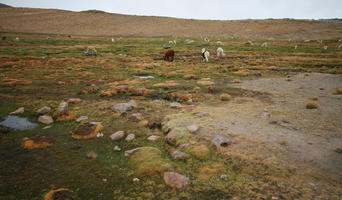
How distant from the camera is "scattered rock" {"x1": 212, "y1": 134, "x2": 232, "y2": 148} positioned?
4.75m

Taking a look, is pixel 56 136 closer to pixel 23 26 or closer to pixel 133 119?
pixel 133 119

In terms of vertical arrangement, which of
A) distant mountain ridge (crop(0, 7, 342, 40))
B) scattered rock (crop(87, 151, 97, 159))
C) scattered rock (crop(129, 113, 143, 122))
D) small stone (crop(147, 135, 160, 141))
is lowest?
scattered rock (crop(87, 151, 97, 159))

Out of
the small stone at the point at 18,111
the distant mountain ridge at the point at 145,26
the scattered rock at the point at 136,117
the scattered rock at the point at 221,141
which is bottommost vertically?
the small stone at the point at 18,111

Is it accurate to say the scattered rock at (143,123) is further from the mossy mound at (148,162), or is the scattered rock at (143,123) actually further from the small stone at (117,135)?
the mossy mound at (148,162)

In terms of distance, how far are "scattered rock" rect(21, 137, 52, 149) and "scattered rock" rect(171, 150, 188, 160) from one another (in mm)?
3393

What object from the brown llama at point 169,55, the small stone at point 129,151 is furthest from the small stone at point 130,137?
the brown llama at point 169,55

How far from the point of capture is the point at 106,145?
17.0 feet

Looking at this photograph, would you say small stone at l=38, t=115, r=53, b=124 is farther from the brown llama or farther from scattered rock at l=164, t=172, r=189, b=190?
the brown llama

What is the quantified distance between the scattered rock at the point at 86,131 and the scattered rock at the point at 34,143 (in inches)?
27.1

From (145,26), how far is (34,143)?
82.2m

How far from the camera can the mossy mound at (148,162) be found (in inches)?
158

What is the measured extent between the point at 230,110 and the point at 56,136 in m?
5.85

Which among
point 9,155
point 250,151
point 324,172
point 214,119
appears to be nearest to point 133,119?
point 214,119

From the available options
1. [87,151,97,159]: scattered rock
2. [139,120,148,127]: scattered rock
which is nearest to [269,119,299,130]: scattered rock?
[139,120,148,127]: scattered rock
